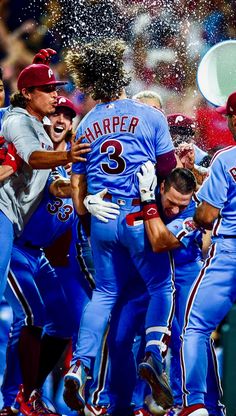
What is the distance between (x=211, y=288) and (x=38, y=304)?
3.43ft

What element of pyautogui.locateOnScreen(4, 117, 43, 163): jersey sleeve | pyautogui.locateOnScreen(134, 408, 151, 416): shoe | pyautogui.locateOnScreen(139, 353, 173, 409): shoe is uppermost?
pyautogui.locateOnScreen(4, 117, 43, 163): jersey sleeve

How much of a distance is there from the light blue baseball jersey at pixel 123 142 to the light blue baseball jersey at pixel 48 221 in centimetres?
48

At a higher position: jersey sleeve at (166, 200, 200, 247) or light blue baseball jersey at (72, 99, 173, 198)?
light blue baseball jersey at (72, 99, 173, 198)

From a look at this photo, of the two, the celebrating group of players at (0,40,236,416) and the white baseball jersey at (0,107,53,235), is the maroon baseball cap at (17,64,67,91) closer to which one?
the celebrating group of players at (0,40,236,416)

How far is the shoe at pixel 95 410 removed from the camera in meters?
4.82

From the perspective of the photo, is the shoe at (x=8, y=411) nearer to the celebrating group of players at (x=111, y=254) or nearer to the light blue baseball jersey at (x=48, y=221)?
the celebrating group of players at (x=111, y=254)

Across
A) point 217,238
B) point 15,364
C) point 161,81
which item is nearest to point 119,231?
point 217,238

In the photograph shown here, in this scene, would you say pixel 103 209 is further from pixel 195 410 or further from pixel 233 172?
pixel 195 410

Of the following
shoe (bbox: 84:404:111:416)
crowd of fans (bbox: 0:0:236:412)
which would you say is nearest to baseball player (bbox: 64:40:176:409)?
shoe (bbox: 84:404:111:416)

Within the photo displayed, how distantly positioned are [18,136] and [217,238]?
1.24 m

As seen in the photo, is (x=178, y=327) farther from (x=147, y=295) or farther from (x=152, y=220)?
(x=152, y=220)

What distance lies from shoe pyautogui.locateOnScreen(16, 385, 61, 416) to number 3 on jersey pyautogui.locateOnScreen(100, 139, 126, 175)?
4.13 ft

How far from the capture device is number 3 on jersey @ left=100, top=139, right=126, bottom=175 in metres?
4.77

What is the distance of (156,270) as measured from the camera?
4.72 meters
